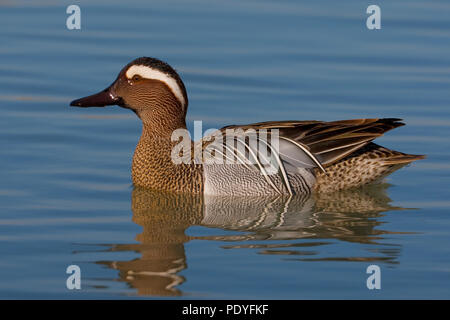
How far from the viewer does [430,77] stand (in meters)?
12.2

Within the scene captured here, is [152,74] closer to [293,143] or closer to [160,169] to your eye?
[160,169]

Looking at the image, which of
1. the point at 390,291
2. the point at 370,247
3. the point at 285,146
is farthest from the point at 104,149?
the point at 390,291

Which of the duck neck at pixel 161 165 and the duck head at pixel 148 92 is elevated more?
the duck head at pixel 148 92

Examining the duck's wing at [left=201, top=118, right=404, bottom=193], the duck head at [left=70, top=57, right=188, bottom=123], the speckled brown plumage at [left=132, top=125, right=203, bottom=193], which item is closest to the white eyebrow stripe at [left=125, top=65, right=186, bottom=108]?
the duck head at [left=70, top=57, right=188, bottom=123]

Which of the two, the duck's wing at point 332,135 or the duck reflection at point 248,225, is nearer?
the duck reflection at point 248,225

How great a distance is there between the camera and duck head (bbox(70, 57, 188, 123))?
378 inches

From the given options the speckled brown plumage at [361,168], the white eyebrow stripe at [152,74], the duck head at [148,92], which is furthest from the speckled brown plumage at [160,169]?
the speckled brown plumage at [361,168]

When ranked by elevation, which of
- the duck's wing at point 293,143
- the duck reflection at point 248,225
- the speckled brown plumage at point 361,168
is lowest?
the duck reflection at point 248,225

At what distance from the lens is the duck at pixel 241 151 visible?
30.9ft

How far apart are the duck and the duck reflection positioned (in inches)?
4.9

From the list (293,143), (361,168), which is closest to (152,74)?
(293,143)

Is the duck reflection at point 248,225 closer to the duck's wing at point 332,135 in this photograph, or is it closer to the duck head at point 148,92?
the duck's wing at point 332,135

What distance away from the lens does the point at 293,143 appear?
9.48 m

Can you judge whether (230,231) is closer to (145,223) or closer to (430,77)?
(145,223)
